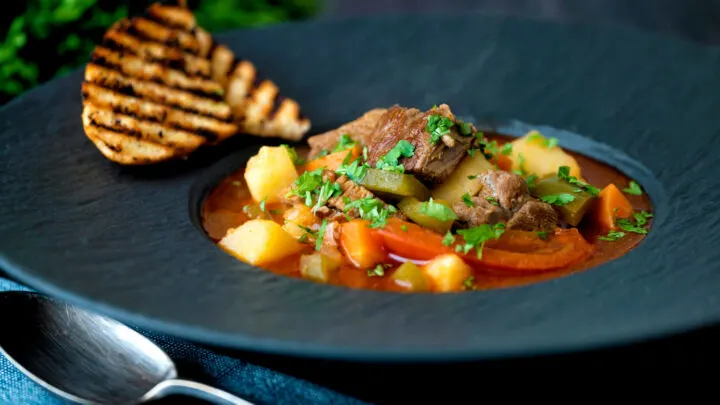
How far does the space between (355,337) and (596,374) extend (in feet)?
3.14

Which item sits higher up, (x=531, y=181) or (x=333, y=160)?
(x=531, y=181)

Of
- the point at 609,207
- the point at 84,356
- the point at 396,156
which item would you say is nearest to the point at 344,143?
the point at 396,156

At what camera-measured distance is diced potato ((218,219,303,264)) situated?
3590mm

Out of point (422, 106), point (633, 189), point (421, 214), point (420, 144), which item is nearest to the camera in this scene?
point (421, 214)

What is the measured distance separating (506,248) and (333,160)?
3.39ft

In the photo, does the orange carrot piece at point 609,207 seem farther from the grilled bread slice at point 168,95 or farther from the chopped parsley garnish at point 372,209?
the grilled bread slice at point 168,95

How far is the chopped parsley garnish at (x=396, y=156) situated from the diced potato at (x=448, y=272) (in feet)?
1.87

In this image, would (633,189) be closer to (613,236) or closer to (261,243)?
(613,236)

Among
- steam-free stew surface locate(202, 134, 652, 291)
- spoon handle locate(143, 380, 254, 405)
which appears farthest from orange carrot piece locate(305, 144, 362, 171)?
spoon handle locate(143, 380, 254, 405)

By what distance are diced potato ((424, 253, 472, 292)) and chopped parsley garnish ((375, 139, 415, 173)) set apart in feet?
1.87

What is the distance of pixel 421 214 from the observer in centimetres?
369

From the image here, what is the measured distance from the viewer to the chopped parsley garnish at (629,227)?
386cm

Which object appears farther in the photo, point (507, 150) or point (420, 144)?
point (507, 150)

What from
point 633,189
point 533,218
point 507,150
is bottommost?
point 533,218
